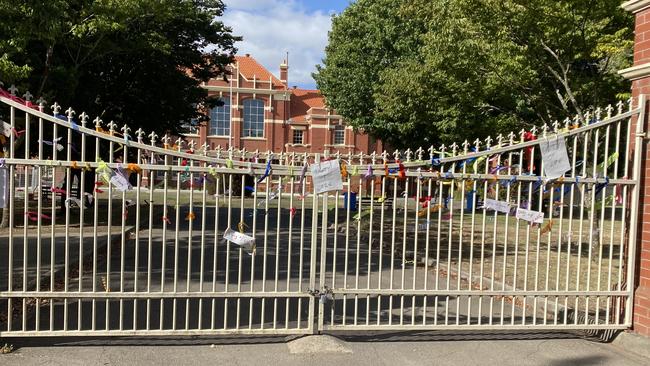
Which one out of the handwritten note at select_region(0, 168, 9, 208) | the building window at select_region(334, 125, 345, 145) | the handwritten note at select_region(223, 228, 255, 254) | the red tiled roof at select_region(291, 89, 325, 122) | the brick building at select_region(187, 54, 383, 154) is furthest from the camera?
the red tiled roof at select_region(291, 89, 325, 122)

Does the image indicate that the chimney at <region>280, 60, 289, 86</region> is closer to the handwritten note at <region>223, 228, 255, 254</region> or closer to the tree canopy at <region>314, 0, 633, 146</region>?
the tree canopy at <region>314, 0, 633, 146</region>

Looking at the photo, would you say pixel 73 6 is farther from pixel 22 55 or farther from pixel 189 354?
pixel 189 354

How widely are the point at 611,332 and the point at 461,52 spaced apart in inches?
311

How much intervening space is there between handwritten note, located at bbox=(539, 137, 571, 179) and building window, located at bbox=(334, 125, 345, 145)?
4728 cm

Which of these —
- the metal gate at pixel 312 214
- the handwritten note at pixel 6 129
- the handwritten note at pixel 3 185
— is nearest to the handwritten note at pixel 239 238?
the metal gate at pixel 312 214

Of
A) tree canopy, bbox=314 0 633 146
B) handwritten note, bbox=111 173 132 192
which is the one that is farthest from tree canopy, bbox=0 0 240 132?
tree canopy, bbox=314 0 633 146

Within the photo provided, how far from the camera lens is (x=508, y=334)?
5.59m

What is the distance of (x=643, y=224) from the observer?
5277 mm

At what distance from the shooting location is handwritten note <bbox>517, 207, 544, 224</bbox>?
5277 millimetres

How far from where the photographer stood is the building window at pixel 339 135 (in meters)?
52.5

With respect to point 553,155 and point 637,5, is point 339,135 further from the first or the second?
point 553,155

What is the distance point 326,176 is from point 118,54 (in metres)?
12.8

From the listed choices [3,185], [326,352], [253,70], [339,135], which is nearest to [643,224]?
[326,352]

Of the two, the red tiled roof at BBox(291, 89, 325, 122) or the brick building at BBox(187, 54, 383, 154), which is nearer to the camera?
the brick building at BBox(187, 54, 383, 154)
